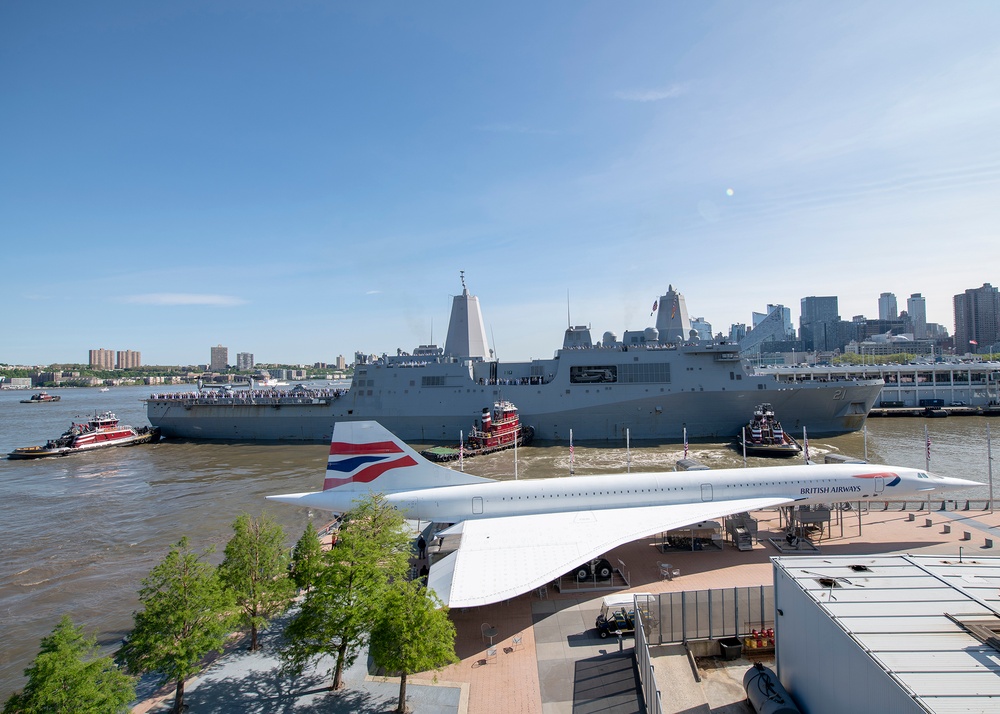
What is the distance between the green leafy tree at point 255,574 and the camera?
9.06m

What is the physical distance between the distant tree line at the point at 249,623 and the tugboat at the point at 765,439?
25.1 meters

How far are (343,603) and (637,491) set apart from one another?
30.3 feet

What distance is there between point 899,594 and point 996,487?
790 inches

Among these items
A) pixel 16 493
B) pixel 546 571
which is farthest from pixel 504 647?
pixel 16 493

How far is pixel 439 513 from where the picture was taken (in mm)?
13922

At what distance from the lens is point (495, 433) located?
32.8m

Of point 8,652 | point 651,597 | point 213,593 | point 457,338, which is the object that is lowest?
point 8,652

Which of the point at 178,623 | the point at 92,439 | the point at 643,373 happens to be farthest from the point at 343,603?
the point at 92,439

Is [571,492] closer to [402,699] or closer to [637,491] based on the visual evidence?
[637,491]

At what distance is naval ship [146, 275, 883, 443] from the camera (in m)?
33.3

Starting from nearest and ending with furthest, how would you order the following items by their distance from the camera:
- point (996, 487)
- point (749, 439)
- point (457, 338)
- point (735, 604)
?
point (735, 604) → point (996, 487) → point (749, 439) → point (457, 338)

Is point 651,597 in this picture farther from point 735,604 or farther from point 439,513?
point 439,513

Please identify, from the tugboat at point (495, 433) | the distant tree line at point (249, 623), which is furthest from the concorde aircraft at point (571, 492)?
the tugboat at point (495, 433)

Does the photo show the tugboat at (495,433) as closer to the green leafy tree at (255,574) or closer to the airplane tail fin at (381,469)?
the airplane tail fin at (381,469)
